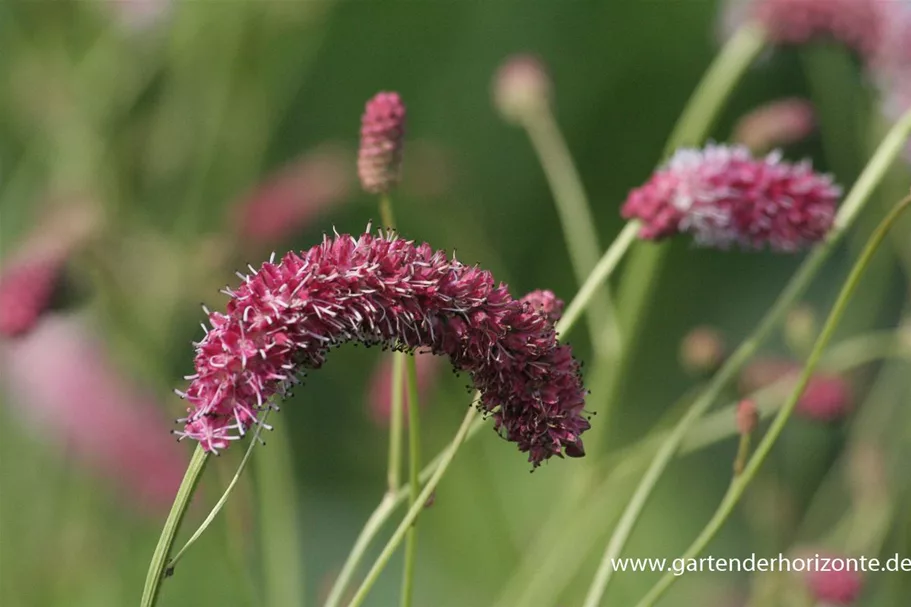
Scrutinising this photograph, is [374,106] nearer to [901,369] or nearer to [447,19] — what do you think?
[901,369]

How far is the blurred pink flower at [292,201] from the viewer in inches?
31.9

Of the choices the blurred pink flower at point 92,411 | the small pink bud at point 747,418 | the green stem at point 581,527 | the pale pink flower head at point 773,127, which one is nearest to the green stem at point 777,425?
the small pink bud at point 747,418

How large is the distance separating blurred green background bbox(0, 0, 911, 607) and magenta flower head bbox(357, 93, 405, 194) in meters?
0.21

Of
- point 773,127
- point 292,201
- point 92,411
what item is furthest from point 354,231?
point 773,127

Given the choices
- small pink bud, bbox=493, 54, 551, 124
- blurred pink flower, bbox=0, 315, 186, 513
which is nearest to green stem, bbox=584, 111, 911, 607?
small pink bud, bbox=493, 54, 551, 124

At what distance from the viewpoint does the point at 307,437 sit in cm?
129

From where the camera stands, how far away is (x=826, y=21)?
0.70m

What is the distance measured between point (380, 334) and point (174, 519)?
0.08m

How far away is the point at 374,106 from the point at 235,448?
0.31 meters

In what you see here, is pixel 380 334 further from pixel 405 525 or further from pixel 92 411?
pixel 92 411

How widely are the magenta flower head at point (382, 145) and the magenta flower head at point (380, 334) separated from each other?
0.14m

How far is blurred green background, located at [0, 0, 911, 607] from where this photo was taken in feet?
2.45

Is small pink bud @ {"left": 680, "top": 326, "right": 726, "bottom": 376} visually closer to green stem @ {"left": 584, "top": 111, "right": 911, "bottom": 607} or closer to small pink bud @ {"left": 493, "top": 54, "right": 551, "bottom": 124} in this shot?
green stem @ {"left": 584, "top": 111, "right": 911, "bottom": 607}

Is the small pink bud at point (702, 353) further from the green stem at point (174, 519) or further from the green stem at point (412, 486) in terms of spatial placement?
the green stem at point (174, 519)
